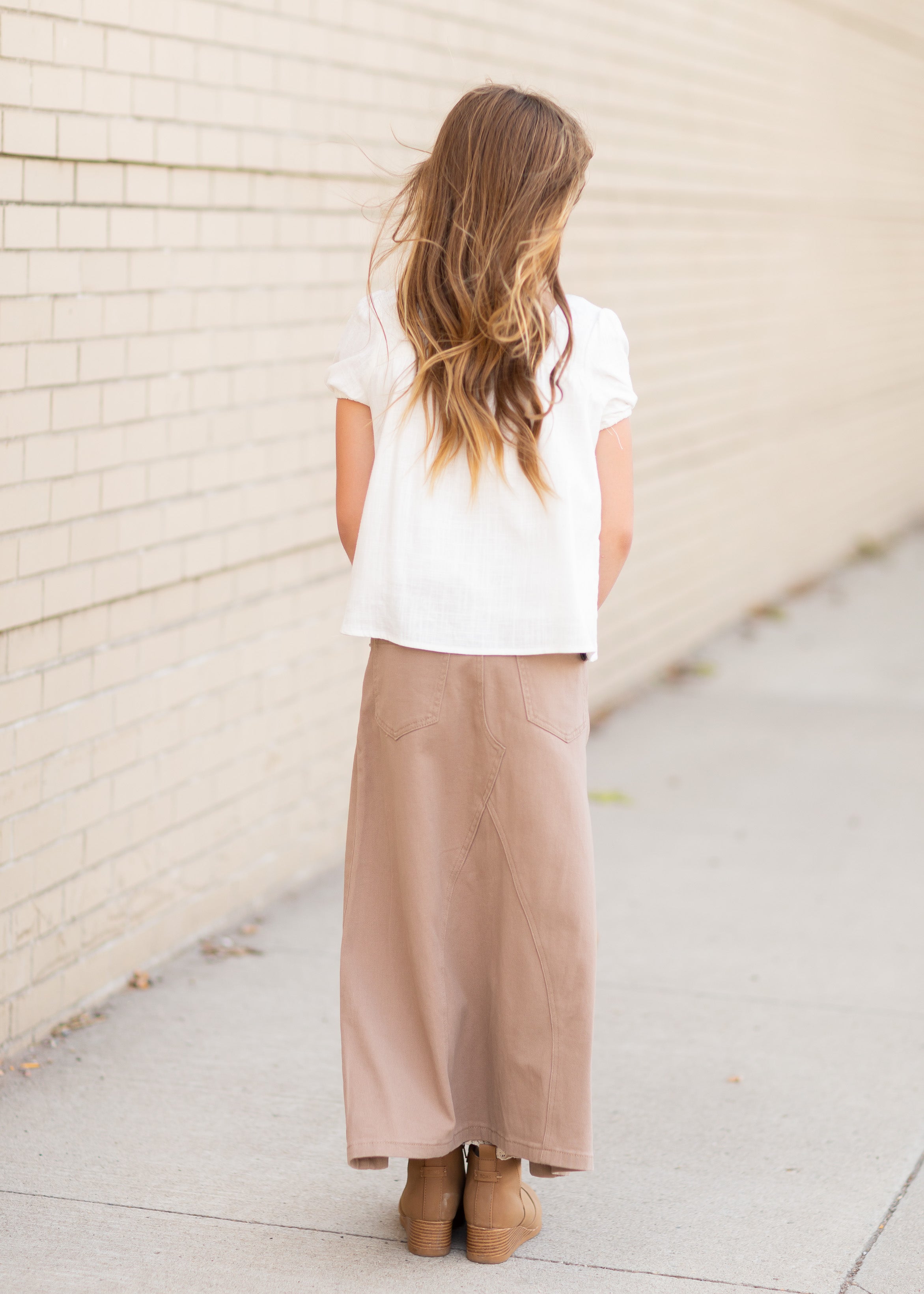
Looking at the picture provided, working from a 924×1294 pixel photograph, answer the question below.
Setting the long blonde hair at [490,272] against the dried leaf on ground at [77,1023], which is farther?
the dried leaf on ground at [77,1023]

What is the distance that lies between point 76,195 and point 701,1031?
258cm

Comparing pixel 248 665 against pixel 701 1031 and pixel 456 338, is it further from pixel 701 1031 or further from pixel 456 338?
pixel 456 338

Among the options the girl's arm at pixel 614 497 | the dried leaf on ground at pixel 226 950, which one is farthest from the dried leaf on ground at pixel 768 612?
the girl's arm at pixel 614 497

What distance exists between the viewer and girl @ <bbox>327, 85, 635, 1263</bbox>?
9.52 ft

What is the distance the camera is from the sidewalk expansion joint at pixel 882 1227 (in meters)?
3.16

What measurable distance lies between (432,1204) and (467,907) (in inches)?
22.8

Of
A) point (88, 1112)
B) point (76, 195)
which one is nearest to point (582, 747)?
point (88, 1112)

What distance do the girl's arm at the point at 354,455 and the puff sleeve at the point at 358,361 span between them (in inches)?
1.1

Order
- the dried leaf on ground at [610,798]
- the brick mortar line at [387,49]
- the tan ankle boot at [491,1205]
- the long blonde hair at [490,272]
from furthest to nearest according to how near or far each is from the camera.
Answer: the dried leaf on ground at [610,798] → the brick mortar line at [387,49] → the tan ankle boot at [491,1205] → the long blonde hair at [490,272]

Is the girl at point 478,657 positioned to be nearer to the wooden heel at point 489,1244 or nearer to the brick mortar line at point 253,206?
the wooden heel at point 489,1244

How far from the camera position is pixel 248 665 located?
16.6 feet

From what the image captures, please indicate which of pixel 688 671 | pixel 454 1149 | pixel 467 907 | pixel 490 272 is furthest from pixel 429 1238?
pixel 688 671

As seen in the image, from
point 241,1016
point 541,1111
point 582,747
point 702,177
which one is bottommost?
point 241,1016

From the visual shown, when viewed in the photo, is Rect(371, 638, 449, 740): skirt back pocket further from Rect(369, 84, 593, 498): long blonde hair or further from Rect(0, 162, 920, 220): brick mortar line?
Rect(0, 162, 920, 220): brick mortar line
